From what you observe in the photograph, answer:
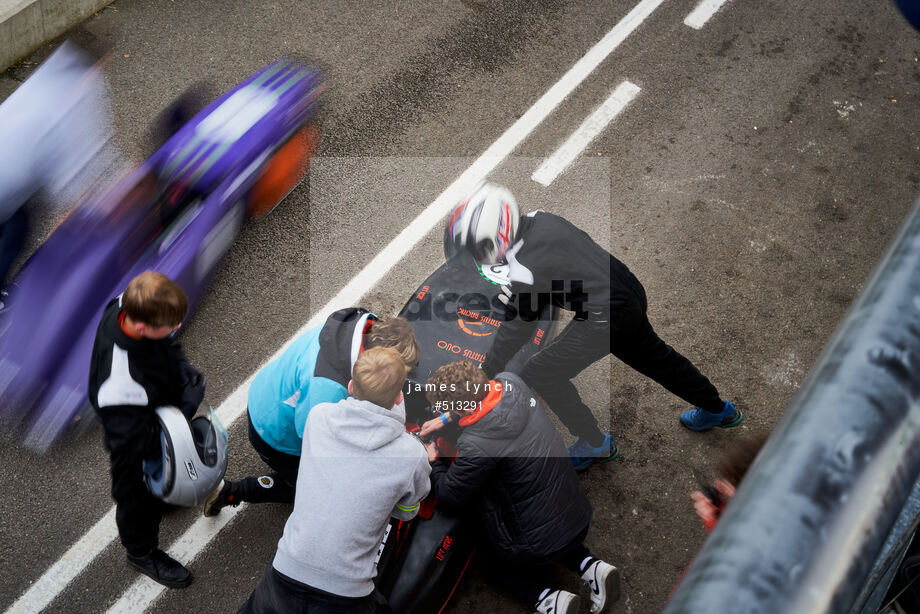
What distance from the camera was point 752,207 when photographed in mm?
6602

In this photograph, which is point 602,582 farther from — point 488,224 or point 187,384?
point 187,384

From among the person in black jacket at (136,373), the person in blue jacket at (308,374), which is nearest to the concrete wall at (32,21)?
the person in black jacket at (136,373)

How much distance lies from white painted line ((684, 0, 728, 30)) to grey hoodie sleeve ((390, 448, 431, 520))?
5.92 meters

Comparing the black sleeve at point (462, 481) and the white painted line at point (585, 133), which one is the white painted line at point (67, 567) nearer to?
the black sleeve at point (462, 481)

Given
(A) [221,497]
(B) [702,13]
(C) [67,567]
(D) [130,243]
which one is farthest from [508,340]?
(B) [702,13]

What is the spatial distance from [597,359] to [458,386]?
1.08 metres

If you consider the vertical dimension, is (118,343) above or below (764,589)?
below

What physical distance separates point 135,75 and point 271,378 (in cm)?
425

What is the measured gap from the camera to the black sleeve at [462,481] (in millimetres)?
3928

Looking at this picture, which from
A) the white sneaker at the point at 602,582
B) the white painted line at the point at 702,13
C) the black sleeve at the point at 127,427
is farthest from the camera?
the white painted line at the point at 702,13

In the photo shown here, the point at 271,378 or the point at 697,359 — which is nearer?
the point at 271,378

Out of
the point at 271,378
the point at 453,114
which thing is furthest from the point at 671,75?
the point at 271,378

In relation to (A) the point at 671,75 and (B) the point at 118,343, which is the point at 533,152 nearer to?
(A) the point at 671,75

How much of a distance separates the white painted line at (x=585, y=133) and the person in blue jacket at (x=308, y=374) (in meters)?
3.07
